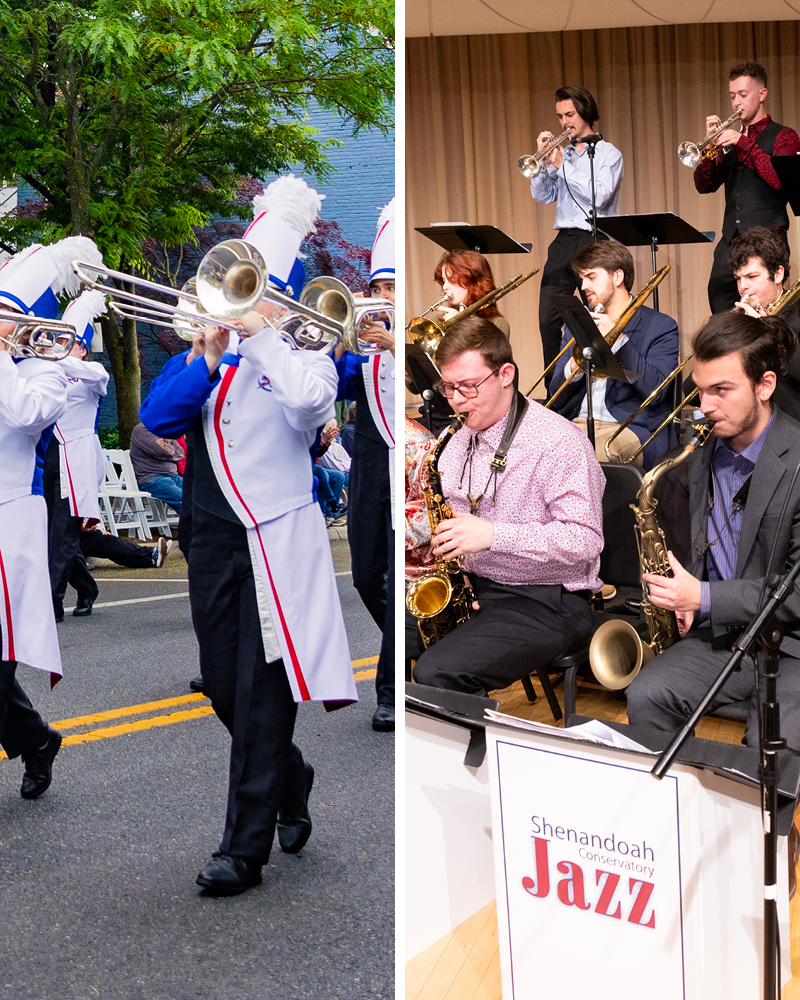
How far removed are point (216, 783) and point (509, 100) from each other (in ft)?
16.6

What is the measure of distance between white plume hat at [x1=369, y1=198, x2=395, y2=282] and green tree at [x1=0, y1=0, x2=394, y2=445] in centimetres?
14

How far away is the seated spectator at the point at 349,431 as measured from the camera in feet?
5.63

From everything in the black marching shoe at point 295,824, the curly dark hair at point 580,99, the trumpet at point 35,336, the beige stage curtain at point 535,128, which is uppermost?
the beige stage curtain at point 535,128

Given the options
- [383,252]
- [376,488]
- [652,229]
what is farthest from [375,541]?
[652,229]

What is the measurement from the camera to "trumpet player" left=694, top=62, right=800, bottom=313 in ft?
11.6

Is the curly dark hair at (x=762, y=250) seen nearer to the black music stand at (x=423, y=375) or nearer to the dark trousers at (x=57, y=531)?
the black music stand at (x=423, y=375)

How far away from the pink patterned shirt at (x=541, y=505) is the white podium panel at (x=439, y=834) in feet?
1.95

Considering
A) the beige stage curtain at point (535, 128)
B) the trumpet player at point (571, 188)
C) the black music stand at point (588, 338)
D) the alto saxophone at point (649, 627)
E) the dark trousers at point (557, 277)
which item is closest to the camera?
the alto saxophone at point (649, 627)

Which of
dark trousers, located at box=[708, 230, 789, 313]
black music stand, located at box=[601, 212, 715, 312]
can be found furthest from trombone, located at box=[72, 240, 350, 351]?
dark trousers, located at box=[708, 230, 789, 313]

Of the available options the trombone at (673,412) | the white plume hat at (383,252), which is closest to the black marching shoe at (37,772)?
the white plume hat at (383,252)

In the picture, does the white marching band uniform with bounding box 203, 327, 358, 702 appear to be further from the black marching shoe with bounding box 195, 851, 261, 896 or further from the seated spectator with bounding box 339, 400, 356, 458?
the black marching shoe with bounding box 195, 851, 261, 896

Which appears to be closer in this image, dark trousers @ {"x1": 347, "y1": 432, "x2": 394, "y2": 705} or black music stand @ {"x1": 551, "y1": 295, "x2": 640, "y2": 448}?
dark trousers @ {"x1": 347, "y1": 432, "x2": 394, "y2": 705}

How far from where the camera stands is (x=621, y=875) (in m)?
1.58

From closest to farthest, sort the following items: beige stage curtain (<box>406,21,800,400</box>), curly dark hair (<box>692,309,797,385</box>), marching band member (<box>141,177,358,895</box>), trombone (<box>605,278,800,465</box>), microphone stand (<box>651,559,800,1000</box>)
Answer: microphone stand (<box>651,559,800,1000</box>)
marching band member (<box>141,177,358,895</box>)
curly dark hair (<box>692,309,797,385</box>)
trombone (<box>605,278,800,465</box>)
beige stage curtain (<box>406,21,800,400</box>)
